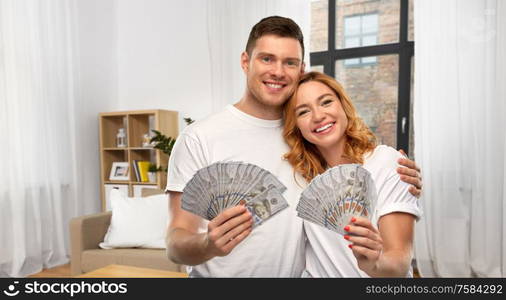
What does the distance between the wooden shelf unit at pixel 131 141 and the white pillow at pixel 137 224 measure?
4.10ft

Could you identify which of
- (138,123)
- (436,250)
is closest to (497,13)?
(436,250)

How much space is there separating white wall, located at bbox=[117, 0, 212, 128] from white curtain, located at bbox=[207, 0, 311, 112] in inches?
9.5

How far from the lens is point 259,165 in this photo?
147 centimetres

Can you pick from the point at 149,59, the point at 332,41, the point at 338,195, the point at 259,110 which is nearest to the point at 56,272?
the point at 149,59

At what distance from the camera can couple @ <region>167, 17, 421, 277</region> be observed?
56.2 inches

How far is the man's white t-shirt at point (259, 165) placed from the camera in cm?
145

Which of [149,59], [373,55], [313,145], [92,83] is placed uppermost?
[149,59]

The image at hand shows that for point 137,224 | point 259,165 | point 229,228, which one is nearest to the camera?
point 229,228

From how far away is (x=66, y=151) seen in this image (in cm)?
488

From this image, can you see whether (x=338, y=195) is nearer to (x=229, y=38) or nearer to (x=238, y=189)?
(x=238, y=189)

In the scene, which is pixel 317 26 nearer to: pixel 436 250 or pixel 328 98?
pixel 436 250

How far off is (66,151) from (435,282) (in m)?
4.62

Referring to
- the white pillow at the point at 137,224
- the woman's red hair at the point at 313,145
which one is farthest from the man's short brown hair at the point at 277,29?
the white pillow at the point at 137,224

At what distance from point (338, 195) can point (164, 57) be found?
463cm
